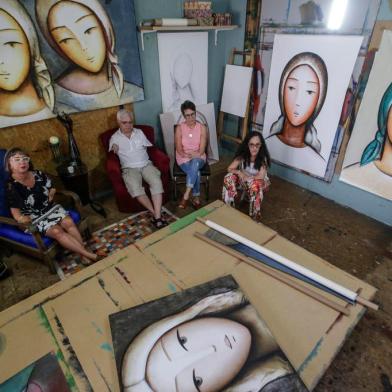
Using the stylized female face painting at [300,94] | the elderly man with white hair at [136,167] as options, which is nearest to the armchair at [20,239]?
the elderly man with white hair at [136,167]

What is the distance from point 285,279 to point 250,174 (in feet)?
5.70

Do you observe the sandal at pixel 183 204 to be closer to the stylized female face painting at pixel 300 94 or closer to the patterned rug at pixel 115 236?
the patterned rug at pixel 115 236

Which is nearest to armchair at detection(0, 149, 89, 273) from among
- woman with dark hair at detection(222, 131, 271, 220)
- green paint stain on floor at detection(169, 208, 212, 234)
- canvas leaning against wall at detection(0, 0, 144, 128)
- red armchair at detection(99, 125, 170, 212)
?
canvas leaning against wall at detection(0, 0, 144, 128)

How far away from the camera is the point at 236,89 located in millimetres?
3818

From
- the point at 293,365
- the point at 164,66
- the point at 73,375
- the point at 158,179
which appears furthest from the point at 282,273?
the point at 164,66

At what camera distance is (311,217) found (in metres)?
3.04

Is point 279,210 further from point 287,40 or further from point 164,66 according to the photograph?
point 164,66

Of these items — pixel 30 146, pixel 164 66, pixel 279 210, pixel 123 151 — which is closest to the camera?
pixel 30 146

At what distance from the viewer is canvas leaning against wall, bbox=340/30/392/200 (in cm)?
252

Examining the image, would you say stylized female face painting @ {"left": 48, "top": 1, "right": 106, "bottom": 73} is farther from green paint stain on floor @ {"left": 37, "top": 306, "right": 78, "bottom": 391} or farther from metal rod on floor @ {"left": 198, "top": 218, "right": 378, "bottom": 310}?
green paint stain on floor @ {"left": 37, "top": 306, "right": 78, "bottom": 391}

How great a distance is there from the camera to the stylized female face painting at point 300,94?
3025mm

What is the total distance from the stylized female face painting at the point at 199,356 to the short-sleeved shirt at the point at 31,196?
69.9 inches

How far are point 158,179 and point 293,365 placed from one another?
2.22 meters

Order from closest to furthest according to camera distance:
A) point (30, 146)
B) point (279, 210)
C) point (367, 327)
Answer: point (367, 327)
point (30, 146)
point (279, 210)
